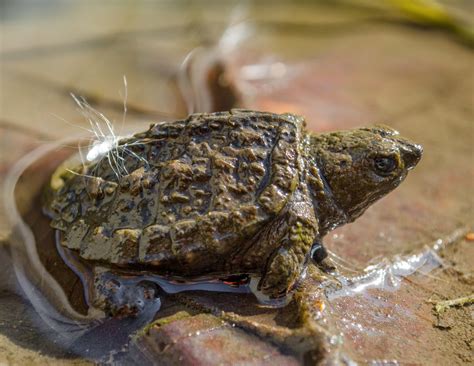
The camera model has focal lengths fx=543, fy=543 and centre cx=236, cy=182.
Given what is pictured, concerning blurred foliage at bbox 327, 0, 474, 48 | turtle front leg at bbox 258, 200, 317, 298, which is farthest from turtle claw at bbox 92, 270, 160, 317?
blurred foliage at bbox 327, 0, 474, 48

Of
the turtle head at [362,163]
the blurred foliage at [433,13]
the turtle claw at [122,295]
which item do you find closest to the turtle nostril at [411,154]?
the turtle head at [362,163]

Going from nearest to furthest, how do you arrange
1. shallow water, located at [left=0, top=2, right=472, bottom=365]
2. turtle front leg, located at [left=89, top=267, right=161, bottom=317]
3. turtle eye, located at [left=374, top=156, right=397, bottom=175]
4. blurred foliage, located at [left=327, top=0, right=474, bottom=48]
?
shallow water, located at [left=0, top=2, right=472, bottom=365]
turtle front leg, located at [left=89, top=267, right=161, bottom=317]
turtle eye, located at [left=374, top=156, right=397, bottom=175]
blurred foliage, located at [left=327, top=0, right=474, bottom=48]

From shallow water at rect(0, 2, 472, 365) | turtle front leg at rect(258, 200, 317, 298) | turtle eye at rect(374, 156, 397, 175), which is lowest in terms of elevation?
shallow water at rect(0, 2, 472, 365)

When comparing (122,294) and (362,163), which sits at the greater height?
(362,163)

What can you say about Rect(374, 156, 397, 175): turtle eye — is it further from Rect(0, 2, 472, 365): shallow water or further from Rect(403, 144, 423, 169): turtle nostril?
Rect(0, 2, 472, 365): shallow water

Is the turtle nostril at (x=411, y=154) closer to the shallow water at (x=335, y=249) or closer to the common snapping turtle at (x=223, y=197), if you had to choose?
the common snapping turtle at (x=223, y=197)

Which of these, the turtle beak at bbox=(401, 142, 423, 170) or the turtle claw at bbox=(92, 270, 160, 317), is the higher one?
the turtle beak at bbox=(401, 142, 423, 170)

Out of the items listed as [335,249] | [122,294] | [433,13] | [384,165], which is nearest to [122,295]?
[122,294]

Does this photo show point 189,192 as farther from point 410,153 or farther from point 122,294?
point 410,153
